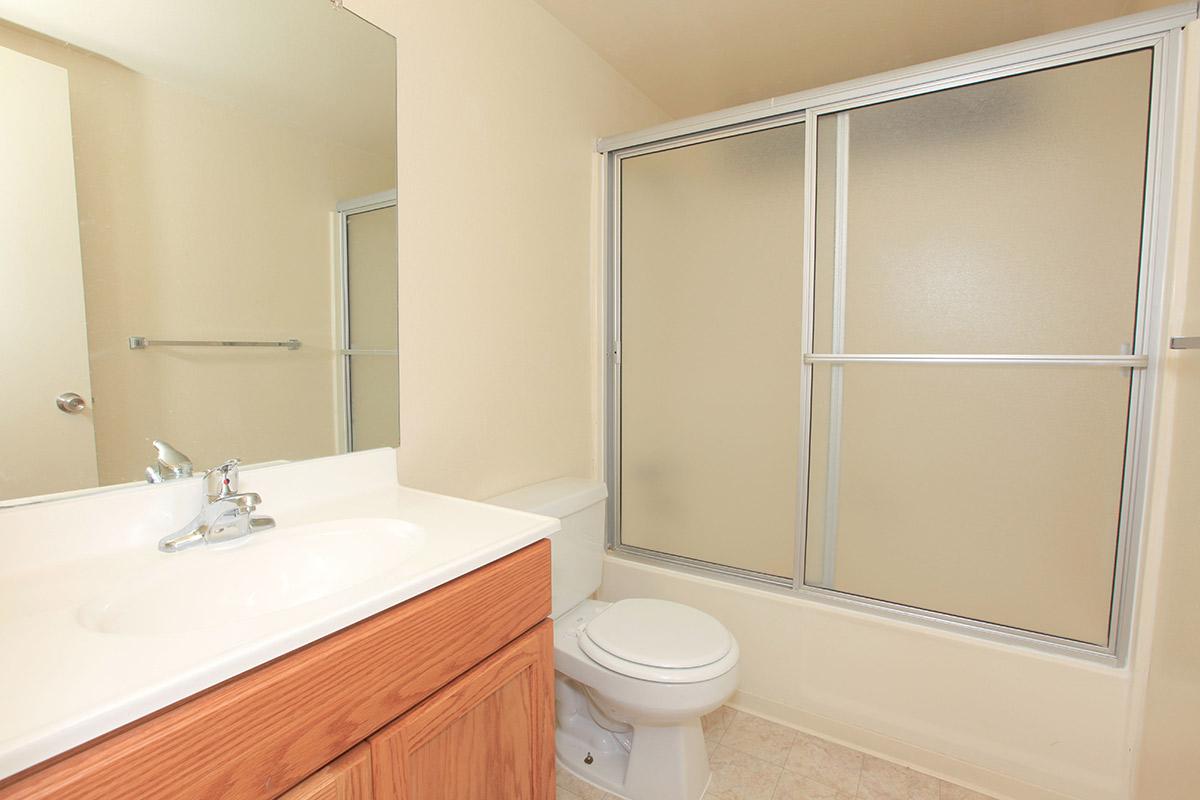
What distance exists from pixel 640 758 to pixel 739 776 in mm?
327

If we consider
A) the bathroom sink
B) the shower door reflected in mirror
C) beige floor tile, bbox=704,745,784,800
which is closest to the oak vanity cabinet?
the bathroom sink

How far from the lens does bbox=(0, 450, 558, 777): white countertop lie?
517mm

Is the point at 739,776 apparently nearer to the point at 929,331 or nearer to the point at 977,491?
the point at 977,491

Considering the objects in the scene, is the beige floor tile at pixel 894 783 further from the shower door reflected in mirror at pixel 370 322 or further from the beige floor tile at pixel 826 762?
the shower door reflected in mirror at pixel 370 322

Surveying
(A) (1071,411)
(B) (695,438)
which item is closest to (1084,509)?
(A) (1071,411)

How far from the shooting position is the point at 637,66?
218cm

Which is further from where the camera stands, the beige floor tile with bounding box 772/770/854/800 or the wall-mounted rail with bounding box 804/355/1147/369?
the beige floor tile with bounding box 772/770/854/800

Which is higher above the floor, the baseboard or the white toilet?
the white toilet

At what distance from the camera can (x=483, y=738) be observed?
93cm

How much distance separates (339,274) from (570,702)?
56.3 inches

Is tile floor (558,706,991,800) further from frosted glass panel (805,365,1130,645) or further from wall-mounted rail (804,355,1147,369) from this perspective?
wall-mounted rail (804,355,1147,369)

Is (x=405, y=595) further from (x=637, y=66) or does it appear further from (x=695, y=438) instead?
(x=637, y=66)

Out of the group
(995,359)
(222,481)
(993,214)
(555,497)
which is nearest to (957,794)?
(995,359)

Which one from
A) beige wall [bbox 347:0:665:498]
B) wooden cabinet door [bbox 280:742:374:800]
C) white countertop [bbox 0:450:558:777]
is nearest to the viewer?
white countertop [bbox 0:450:558:777]
